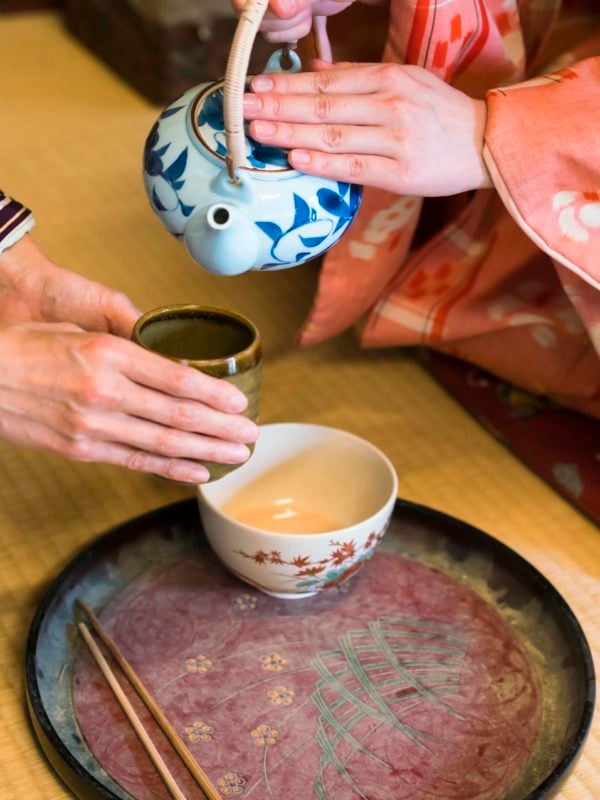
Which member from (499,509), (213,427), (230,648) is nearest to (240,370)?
(213,427)

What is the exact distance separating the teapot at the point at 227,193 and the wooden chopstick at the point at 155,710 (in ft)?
1.13

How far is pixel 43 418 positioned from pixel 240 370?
0.16 meters

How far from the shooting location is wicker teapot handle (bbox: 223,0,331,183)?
33.4 inches

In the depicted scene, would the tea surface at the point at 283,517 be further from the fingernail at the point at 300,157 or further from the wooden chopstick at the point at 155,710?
the fingernail at the point at 300,157

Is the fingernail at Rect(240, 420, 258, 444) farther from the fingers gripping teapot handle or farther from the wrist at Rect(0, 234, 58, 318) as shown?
the wrist at Rect(0, 234, 58, 318)

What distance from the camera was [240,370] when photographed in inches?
34.6

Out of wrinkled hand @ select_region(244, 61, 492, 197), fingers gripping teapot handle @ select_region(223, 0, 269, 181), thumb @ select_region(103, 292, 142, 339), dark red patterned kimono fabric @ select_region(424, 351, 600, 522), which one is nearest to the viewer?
fingers gripping teapot handle @ select_region(223, 0, 269, 181)

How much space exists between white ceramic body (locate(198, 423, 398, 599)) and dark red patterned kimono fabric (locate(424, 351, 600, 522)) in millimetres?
262

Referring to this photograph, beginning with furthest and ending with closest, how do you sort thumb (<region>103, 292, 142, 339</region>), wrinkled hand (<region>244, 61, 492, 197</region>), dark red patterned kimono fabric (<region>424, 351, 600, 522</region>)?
1. dark red patterned kimono fabric (<region>424, 351, 600, 522</region>)
2. thumb (<region>103, 292, 142, 339</region>)
3. wrinkled hand (<region>244, 61, 492, 197</region>)

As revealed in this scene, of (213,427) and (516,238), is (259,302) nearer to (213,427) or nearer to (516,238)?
(516,238)

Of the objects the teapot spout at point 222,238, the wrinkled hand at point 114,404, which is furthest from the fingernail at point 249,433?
the teapot spout at point 222,238

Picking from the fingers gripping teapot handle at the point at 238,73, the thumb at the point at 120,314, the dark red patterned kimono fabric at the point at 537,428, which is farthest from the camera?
the dark red patterned kimono fabric at the point at 537,428

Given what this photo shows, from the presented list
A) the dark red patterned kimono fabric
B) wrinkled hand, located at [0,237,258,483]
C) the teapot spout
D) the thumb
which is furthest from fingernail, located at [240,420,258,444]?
the dark red patterned kimono fabric

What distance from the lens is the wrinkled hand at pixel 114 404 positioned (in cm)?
86
